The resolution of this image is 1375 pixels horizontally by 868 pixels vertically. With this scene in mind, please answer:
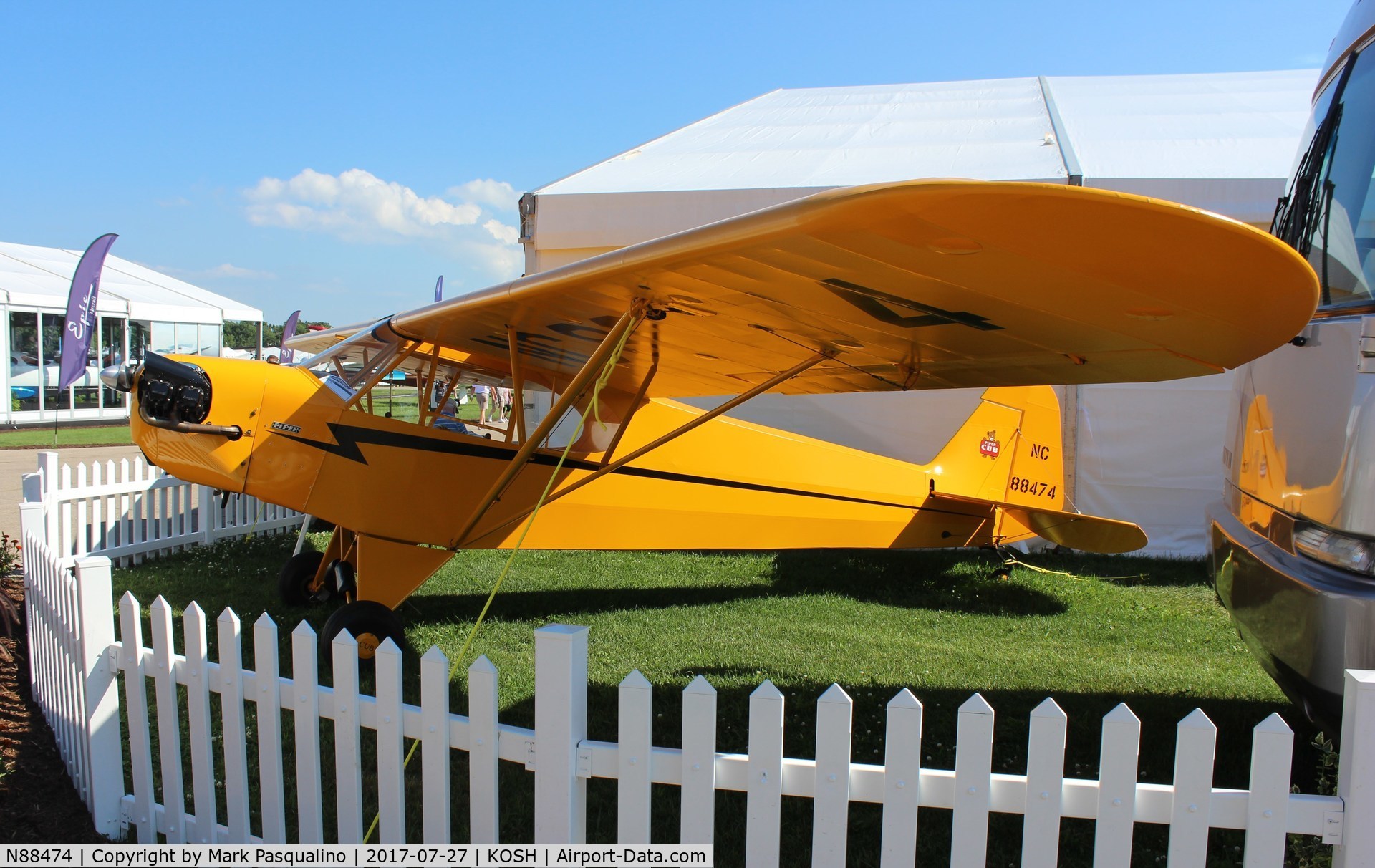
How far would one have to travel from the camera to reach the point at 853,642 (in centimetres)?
526

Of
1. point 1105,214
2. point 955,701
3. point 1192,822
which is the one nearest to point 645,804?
point 1192,822

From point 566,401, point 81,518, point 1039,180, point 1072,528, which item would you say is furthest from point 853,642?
point 81,518

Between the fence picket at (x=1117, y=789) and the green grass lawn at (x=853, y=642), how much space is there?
106 cm

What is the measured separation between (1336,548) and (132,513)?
333 inches

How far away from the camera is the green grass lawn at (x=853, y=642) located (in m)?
3.31

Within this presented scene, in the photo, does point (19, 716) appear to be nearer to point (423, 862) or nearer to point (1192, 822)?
point (423, 862)

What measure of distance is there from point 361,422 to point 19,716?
6.90 feet

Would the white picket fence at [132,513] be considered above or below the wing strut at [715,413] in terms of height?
below

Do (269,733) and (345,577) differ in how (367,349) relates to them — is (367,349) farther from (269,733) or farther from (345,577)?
(269,733)

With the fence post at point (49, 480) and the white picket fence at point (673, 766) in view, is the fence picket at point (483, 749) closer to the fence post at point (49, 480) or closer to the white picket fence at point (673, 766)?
the white picket fence at point (673, 766)

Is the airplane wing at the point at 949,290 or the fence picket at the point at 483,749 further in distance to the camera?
the fence picket at the point at 483,749

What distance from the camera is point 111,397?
24641mm

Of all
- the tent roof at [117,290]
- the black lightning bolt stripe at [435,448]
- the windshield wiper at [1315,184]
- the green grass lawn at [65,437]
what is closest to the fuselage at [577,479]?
the black lightning bolt stripe at [435,448]

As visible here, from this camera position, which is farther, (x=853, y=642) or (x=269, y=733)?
(x=853, y=642)
